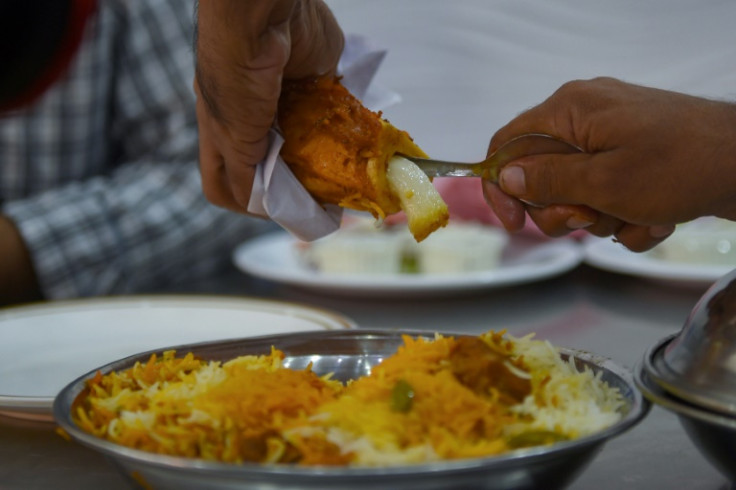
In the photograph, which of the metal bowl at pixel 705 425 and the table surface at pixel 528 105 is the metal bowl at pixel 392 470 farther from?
the table surface at pixel 528 105

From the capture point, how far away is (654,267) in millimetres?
1409

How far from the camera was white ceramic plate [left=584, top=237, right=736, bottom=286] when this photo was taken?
135 centimetres

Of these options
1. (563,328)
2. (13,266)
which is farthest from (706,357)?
(13,266)

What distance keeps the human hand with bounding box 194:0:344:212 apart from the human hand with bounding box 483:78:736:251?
227 millimetres

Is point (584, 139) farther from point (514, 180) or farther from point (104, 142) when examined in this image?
point (104, 142)

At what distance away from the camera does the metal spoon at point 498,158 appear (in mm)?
686

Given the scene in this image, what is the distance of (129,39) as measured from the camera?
1.75 metres

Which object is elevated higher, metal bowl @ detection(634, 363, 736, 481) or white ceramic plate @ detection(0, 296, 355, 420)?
metal bowl @ detection(634, 363, 736, 481)

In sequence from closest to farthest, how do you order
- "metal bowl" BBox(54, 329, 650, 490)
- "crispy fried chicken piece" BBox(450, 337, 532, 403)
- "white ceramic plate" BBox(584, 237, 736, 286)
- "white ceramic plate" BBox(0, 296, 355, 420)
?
"metal bowl" BBox(54, 329, 650, 490) < "crispy fried chicken piece" BBox(450, 337, 532, 403) < "white ceramic plate" BBox(0, 296, 355, 420) < "white ceramic plate" BBox(584, 237, 736, 286)

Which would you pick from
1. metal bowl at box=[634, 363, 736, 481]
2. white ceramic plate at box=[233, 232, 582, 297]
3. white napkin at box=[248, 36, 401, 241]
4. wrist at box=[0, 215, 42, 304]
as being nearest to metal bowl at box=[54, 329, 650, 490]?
metal bowl at box=[634, 363, 736, 481]

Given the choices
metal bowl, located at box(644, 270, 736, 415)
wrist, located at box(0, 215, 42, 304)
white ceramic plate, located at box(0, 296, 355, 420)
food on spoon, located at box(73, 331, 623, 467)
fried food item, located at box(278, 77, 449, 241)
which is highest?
fried food item, located at box(278, 77, 449, 241)

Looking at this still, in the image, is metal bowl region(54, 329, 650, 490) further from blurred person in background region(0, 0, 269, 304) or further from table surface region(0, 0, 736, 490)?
blurred person in background region(0, 0, 269, 304)

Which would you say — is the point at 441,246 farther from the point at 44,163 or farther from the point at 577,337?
the point at 44,163

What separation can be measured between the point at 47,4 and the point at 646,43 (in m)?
1.22
